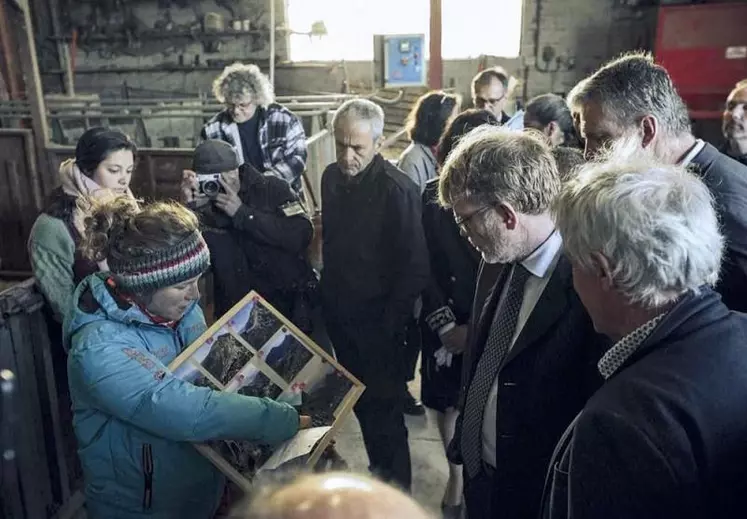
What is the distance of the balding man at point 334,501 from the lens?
0.66m

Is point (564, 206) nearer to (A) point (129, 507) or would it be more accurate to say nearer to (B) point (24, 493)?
(A) point (129, 507)

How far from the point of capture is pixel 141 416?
5.49ft

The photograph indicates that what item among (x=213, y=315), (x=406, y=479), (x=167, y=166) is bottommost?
(x=406, y=479)

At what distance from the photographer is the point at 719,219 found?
78.7 inches

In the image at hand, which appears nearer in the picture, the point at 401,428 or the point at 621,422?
the point at 621,422

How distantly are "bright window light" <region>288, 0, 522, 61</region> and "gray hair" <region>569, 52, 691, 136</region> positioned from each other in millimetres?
10779

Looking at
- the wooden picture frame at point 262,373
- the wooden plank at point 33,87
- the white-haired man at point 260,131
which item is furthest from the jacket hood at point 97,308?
the wooden plank at point 33,87

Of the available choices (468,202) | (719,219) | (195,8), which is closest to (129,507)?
(468,202)

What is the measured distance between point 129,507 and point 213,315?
1.66 meters

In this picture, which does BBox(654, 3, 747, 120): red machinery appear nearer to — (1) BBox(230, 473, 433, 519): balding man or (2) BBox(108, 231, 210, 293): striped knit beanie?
(2) BBox(108, 231, 210, 293): striped knit beanie

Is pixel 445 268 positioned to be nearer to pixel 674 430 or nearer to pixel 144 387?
pixel 144 387

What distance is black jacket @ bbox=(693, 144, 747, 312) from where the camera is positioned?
1966 mm

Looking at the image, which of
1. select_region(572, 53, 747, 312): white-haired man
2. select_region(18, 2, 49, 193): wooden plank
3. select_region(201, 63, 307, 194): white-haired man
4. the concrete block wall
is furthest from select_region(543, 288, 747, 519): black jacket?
the concrete block wall

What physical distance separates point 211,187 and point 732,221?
7.24 ft
